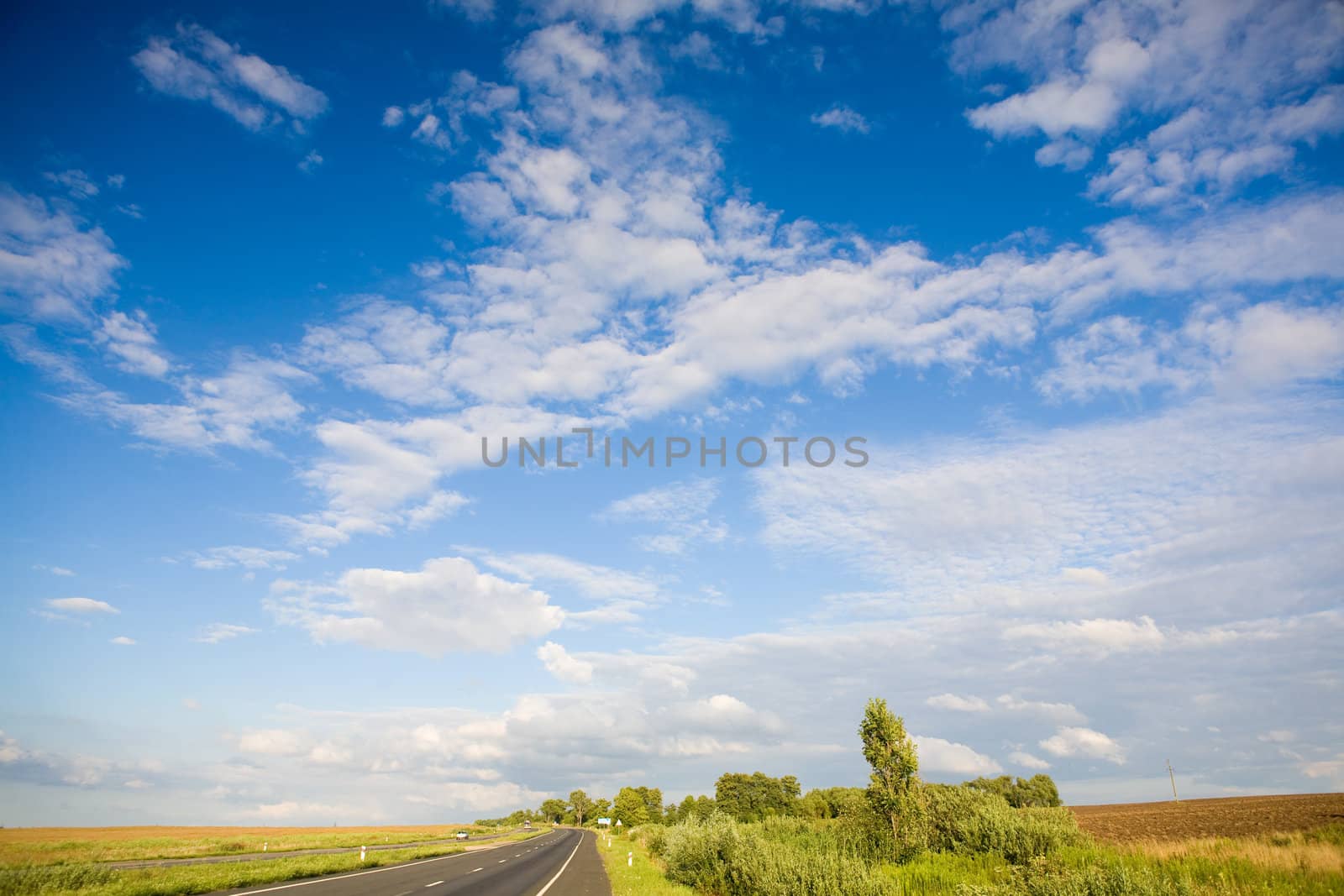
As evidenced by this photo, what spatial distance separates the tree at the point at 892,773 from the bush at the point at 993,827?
87cm

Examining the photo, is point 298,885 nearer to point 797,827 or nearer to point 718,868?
point 718,868

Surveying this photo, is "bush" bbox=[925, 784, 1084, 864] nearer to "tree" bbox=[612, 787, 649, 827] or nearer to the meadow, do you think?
the meadow

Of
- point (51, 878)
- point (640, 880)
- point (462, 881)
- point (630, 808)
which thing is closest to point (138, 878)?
point (51, 878)

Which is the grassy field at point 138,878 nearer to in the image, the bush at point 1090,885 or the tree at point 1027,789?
the bush at point 1090,885

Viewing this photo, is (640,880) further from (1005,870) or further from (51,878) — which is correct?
(51,878)

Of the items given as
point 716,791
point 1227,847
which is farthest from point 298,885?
point 716,791

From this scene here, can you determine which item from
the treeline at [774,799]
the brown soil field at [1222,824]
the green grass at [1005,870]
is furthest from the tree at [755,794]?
the green grass at [1005,870]

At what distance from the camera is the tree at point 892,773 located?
23.3 m

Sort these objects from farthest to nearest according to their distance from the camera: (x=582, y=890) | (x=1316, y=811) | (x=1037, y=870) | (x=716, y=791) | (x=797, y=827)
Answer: (x=716, y=791) → (x=1316, y=811) → (x=797, y=827) → (x=582, y=890) → (x=1037, y=870)

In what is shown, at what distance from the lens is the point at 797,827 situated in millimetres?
35094

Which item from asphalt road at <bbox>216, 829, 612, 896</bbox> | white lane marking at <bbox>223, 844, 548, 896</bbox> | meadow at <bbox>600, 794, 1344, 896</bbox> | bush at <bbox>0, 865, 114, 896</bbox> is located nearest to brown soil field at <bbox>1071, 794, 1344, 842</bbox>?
meadow at <bbox>600, 794, 1344, 896</bbox>

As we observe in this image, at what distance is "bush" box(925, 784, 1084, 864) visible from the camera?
67.5 ft

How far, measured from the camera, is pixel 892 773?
24.2 m

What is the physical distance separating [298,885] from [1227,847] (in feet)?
106
